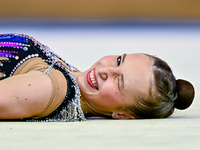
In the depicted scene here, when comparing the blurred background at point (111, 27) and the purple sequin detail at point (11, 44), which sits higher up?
the blurred background at point (111, 27)

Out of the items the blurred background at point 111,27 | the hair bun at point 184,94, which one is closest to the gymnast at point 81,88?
the hair bun at point 184,94

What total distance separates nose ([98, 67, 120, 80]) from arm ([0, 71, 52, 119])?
223 millimetres

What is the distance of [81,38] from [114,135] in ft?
7.39

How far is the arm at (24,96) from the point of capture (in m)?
1.00

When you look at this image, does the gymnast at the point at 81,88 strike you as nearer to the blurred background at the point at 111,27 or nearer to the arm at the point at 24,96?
the arm at the point at 24,96

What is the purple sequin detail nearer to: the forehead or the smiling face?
the smiling face

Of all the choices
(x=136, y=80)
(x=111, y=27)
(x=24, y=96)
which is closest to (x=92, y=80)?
(x=136, y=80)

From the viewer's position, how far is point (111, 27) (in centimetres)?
320

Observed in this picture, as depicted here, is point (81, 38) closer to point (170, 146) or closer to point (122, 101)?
point (122, 101)

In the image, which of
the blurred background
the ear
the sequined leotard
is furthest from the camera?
the blurred background

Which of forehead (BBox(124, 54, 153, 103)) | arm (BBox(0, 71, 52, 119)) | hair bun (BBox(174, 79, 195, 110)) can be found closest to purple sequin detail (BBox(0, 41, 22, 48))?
arm (BBox(0, 71, 52, 119))

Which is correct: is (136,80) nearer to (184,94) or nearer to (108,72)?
(108,72)

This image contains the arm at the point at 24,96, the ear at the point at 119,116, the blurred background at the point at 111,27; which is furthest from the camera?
the blurred background at the point at 111,27

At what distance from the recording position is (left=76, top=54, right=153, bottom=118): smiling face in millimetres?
1143
